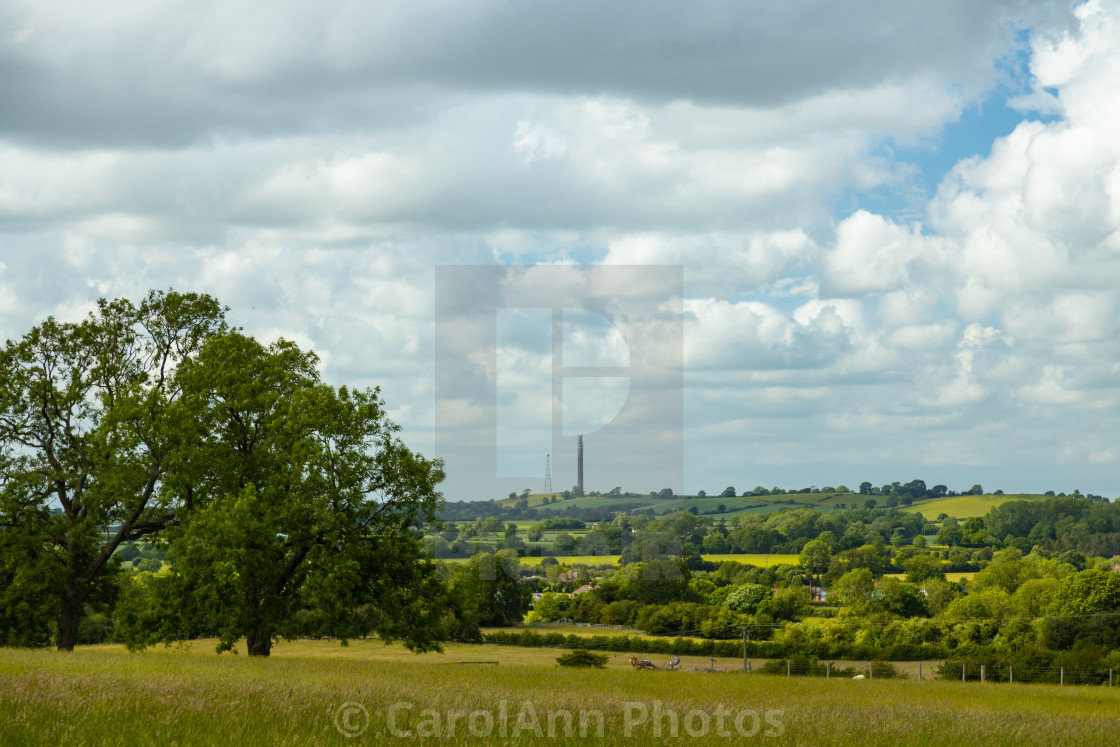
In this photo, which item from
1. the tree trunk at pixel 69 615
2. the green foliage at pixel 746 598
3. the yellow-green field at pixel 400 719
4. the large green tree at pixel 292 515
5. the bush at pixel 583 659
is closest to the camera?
the yellow-green field at pixel 400 719

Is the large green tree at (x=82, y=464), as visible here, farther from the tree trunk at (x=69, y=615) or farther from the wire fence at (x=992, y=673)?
the wire fence at (x=992, y=673)

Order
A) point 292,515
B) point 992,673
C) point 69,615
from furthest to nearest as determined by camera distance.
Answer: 1. point 992,673
2. point 69,615
3. point 292,515

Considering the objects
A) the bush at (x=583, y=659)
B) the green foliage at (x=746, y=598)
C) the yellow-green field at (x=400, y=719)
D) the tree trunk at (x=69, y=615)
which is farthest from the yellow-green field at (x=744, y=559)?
the yellow-green field at (x=400, y=719)

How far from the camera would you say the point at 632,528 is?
49406 millimetres

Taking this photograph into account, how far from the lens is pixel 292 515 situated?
3042cm

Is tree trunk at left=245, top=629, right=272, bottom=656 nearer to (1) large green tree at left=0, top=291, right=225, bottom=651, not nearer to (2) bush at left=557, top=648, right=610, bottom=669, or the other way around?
(1) large green tree at left=0, top=291, right=225, bottom=651

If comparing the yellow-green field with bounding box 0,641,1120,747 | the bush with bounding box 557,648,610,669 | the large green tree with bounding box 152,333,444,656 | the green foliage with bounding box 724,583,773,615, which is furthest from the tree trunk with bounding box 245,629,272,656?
the green foliage with bounding box 724,583,773,615

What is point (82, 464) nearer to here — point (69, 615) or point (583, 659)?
point (69, 615)

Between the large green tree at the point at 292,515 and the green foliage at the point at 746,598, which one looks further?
the green foliage at the point at 746,598

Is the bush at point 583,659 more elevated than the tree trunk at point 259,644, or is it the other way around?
the tree trunk at point 259,644

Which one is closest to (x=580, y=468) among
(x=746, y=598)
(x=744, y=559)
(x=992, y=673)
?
(x=992, y=673)

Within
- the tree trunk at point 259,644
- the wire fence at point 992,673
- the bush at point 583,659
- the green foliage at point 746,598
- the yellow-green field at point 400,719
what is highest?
the yellow-green field at point 400,719

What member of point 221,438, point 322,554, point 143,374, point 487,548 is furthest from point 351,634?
point 487,548

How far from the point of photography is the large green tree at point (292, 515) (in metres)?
30.5
